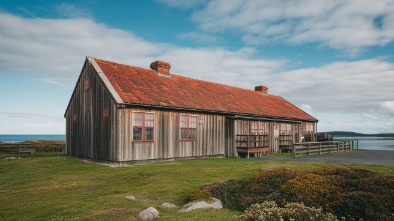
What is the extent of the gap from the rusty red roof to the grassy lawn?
548 cm

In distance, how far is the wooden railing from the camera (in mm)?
24061

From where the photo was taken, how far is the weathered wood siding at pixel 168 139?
1878 cm

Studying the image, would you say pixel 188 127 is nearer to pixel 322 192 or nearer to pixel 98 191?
pixel 98 191

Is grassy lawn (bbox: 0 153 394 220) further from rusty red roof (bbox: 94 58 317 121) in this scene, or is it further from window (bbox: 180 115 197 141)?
window (bbox: 180 115 197 141)

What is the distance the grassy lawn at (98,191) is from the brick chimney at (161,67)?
→ 1057 centimetres

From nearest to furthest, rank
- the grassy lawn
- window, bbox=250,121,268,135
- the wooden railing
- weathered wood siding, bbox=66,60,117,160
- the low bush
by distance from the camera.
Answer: the low bush
the grassy lawn
weathered wood siding, bbox=66,60,117,160
the wooden railing
window, bbox=250,121,268,135

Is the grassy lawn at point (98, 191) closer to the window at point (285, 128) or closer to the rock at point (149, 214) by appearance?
the rock at point (149, 214)

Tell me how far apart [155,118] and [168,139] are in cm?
183

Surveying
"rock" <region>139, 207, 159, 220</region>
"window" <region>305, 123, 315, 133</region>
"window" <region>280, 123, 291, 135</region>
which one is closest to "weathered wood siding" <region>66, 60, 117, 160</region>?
"rock" <region>139, 207, 159, 220</region>

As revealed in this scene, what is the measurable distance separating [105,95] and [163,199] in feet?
37.9

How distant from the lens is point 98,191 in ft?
38.8

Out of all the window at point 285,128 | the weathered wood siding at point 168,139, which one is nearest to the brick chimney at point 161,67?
the weathered wood siding at point 168,139

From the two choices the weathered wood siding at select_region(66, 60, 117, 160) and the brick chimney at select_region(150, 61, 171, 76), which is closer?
the weathered wood siding at select_region(66, 60, 117, 160)

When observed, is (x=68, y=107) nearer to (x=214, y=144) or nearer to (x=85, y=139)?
(x=85, y=139)
